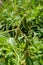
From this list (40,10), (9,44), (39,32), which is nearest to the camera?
(9,44)

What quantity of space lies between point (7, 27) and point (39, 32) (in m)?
0.28

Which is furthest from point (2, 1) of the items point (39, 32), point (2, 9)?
point (39, 32)

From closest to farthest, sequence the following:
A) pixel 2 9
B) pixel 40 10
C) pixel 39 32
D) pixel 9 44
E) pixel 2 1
Result: pixel 9 44 → pixel 39 32 → pixel 40 10 → pixel 2 9 → pixel 2 1

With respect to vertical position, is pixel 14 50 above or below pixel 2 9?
above

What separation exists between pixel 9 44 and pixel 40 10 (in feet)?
4.20

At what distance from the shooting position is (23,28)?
2.12 meters

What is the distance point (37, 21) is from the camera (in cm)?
221

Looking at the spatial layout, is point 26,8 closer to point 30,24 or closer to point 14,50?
point 30,24

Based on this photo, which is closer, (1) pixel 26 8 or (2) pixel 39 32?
(2) pixel 39 32

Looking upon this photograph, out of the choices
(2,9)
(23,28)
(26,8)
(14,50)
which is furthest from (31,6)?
(14,50)

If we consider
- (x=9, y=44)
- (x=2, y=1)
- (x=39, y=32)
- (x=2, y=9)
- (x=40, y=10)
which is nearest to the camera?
(x=9, y=44)

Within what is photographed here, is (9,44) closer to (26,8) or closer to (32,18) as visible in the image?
(32,18)

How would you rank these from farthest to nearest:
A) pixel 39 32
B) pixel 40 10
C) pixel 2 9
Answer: pixel 2 9, pixel 40 10, pixel 39 32

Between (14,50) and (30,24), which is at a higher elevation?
(14,50)
